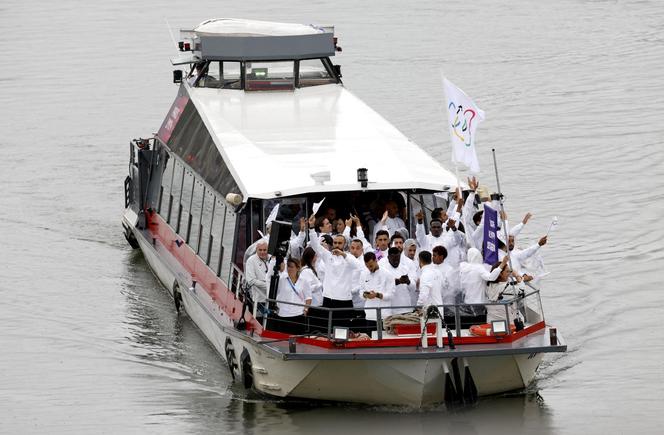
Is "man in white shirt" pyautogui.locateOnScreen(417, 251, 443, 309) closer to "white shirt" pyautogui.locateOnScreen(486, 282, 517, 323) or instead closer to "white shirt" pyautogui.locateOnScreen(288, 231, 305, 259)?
"white shirt" pyautogui.locateOnScreen(486, 282, 517, 323)

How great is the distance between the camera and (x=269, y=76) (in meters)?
24.1

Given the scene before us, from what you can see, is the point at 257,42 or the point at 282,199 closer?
the point at 282,199

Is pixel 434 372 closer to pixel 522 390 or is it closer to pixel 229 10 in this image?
pixel 522 390

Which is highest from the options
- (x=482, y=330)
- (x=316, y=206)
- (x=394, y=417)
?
(x=316, y=206)

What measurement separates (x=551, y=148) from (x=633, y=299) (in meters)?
9.20

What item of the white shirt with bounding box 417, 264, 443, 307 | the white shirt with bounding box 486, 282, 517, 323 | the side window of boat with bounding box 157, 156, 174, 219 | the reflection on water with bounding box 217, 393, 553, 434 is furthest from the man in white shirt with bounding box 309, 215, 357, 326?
the side window of boat with bounding box 157, 156, 174, 219

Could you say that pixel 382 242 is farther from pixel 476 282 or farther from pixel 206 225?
pixel 206 225

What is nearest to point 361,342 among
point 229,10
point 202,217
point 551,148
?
point 202,217

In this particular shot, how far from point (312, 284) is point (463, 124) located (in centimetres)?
274

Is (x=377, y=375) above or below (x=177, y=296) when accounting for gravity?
below

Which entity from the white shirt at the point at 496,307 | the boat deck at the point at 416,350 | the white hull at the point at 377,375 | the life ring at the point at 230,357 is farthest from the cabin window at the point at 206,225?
the white shirt at the point at 496,307

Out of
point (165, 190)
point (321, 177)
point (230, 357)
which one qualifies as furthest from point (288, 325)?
point (165, 190)

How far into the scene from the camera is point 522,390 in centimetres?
1802

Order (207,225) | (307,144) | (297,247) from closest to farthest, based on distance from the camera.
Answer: (297,247) < (307,144) < (207,225)
